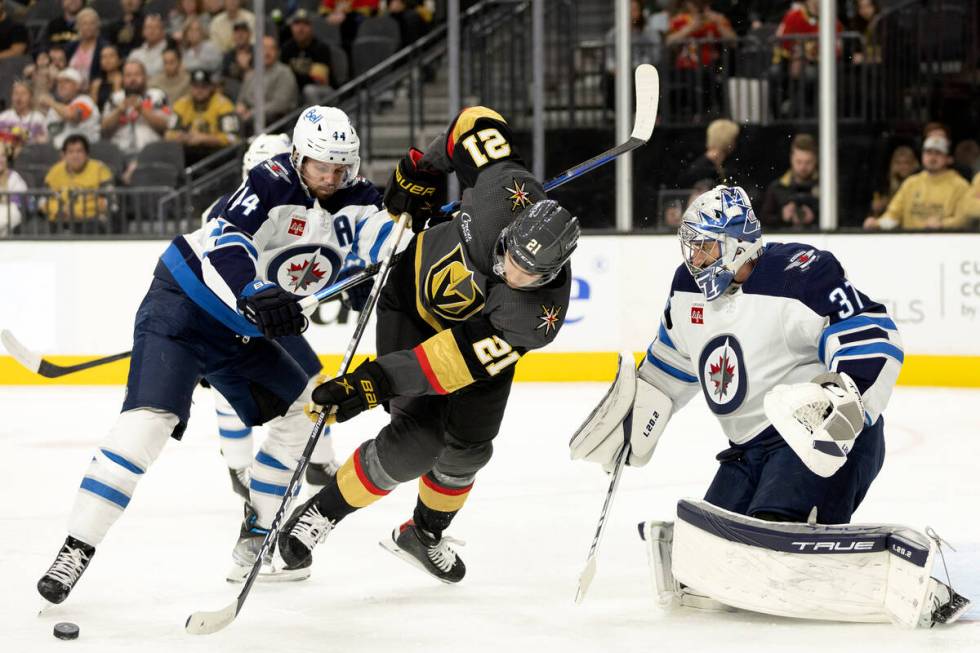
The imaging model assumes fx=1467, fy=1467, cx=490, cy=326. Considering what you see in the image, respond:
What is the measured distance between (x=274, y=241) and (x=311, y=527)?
2.24 ft

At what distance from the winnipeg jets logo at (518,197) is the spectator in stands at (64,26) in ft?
19.0

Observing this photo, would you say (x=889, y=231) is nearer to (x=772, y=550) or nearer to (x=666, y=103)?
(x=666, y=103)

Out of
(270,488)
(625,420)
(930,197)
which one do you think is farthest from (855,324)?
(930,197)

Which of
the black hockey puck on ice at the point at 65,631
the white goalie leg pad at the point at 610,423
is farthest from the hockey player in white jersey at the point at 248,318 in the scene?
the white goalie leg pad at the point at 610,423

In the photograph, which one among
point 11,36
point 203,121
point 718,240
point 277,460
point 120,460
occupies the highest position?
point 11,36

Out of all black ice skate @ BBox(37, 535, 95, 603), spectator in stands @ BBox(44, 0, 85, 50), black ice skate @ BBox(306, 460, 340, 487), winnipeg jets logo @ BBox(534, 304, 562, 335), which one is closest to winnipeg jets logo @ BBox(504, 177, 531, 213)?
winnipeg jets logo @ BBox(534, 304, 562, 335)

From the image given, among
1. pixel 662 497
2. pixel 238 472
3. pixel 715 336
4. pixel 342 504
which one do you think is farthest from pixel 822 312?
pixel 238 472

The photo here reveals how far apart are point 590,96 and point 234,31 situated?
202 centimetres

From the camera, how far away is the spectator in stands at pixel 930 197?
6.57 meters

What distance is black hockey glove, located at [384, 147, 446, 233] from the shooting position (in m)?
3.47

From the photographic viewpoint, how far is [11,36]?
8453 mm

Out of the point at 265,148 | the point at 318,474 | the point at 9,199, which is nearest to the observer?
the point at 318,474

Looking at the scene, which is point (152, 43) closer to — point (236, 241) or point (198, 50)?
point (198, 50)

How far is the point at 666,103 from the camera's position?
747 centimetres
